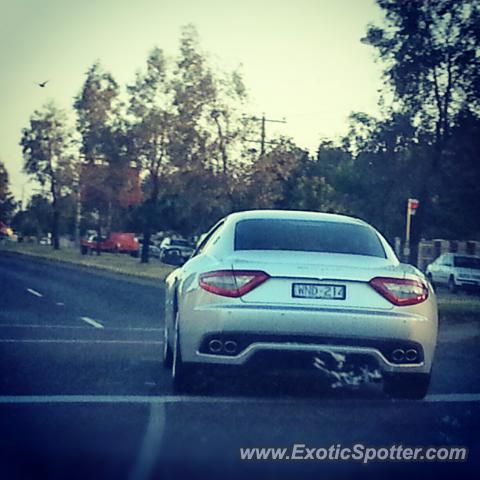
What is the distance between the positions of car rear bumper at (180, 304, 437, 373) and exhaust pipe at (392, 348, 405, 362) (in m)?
0.01

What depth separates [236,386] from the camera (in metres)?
8.82

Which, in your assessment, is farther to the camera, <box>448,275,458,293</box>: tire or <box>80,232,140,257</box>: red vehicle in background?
<box>80,232,140,257</box>: red vehicle in background

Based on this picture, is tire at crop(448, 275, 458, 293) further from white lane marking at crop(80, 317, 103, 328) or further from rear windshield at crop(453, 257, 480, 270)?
white lane marking at crop(80, 317, 103, 328)

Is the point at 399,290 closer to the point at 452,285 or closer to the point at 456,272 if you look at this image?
the point at 456,272

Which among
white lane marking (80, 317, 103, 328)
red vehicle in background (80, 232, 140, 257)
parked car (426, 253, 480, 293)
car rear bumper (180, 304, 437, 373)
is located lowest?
red vehicle in background (80, 232, 140, 257)

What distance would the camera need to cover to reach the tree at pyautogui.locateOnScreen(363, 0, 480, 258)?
63.4 feet

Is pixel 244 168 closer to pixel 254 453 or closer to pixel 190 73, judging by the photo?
pixel 190 73

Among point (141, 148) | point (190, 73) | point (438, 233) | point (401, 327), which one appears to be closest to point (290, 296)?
point (401, 327)

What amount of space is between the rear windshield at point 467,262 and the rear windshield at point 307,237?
1098 inches

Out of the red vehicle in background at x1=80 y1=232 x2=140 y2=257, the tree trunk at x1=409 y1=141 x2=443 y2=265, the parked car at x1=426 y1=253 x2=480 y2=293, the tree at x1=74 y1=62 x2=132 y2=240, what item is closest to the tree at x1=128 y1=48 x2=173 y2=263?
the tree at x1=74 y1=62 x2=132 y2=240

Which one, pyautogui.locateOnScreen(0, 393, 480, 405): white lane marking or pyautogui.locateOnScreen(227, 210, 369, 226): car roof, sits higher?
pyautogui.locateOnScreen(227, 210, 369, 226): car roof

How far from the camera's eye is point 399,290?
7695 mm

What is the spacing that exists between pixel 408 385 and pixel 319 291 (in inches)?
47.0

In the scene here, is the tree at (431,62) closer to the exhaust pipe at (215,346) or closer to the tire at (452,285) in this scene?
the exhaust pipe at (215,346)
